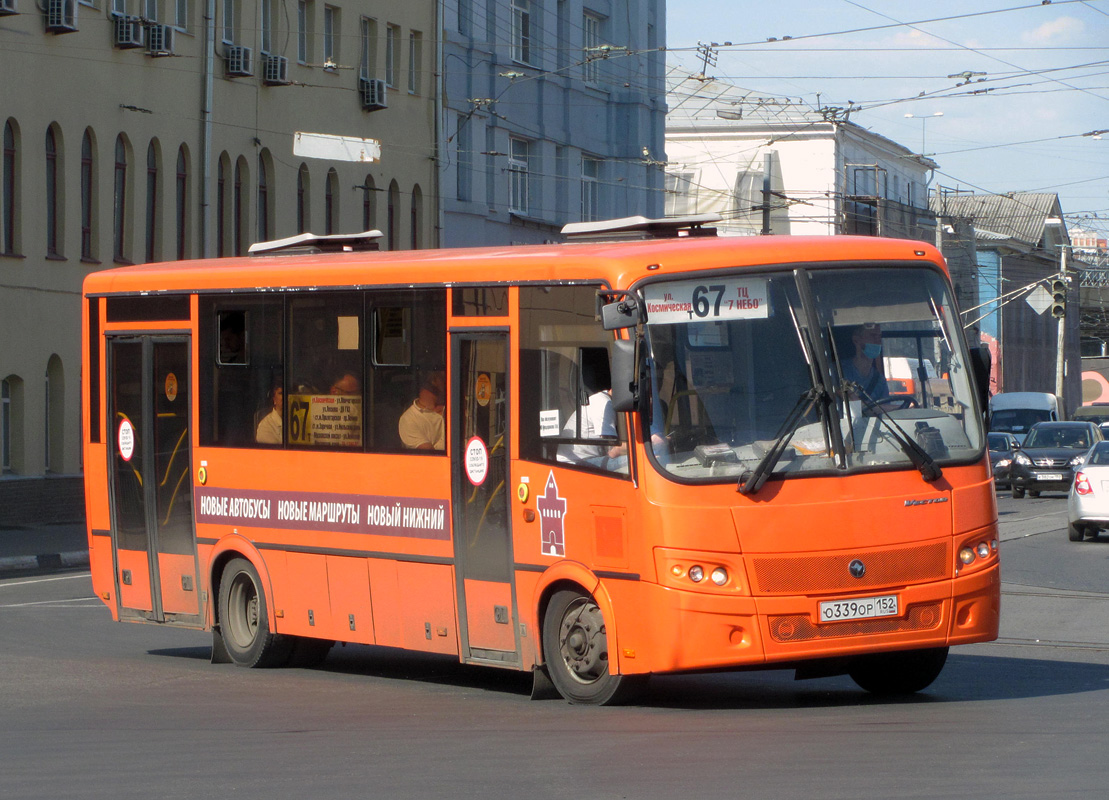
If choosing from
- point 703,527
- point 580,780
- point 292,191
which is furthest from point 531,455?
point 292,191

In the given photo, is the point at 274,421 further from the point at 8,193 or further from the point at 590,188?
the point at 590,188

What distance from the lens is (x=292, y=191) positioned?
3878cm

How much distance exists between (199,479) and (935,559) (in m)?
5.68

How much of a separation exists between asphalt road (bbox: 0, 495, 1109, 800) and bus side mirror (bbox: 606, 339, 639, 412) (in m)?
1.67

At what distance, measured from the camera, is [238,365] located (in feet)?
42.8

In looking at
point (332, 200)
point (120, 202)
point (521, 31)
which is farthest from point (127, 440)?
point (521, 31)

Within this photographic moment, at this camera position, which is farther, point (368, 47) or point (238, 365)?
point (368, 47)

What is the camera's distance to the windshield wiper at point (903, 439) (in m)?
10.1

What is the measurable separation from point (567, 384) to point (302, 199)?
98.4 ft

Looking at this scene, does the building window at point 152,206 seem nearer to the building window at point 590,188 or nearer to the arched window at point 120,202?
the arched window at point 120,202

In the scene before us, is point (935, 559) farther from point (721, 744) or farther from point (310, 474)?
point (310, 474)

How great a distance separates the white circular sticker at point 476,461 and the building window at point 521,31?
36.4 metres

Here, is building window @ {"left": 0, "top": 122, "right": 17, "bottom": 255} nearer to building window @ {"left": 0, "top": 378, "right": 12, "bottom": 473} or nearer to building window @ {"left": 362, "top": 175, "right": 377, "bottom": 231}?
building window @ {"left": 0, "top": 378, "right": 12, "bottom": 473}

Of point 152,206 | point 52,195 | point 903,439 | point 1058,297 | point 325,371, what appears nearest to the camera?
point 903,439
